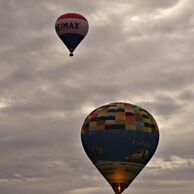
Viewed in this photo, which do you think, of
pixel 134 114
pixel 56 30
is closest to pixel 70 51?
pixel 56 30

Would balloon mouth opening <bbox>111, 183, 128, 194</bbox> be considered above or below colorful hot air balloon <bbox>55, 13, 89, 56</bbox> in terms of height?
below

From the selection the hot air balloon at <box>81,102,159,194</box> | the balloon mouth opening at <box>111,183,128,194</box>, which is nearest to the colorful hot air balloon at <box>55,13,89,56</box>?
the hot air balloon at <box>81,102,159,194</box>

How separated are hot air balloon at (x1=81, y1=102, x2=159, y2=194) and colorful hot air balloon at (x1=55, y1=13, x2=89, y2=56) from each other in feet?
25.0

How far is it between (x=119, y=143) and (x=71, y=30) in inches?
488

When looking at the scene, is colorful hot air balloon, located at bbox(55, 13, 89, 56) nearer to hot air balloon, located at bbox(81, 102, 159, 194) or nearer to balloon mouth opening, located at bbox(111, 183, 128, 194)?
hot air balloon, located at bbox(81, 102, 159, 194)

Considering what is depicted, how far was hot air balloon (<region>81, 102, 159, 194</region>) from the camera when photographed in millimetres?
83625

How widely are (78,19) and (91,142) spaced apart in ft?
41.0

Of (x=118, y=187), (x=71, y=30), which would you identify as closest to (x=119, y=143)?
(x=118, y=187)

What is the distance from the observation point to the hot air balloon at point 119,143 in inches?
3292

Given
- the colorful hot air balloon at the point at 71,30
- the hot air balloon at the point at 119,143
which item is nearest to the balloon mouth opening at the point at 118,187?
the hot air balloon at the point at 119,143

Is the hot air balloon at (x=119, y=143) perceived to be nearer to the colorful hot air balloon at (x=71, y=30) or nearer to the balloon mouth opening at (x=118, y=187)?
the balloon mouth opening at (x=118, y=187)

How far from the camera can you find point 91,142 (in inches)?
3337

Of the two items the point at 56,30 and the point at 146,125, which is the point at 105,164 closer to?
the point at 146,125

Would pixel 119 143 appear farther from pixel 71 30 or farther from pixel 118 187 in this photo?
pixel 71 30
